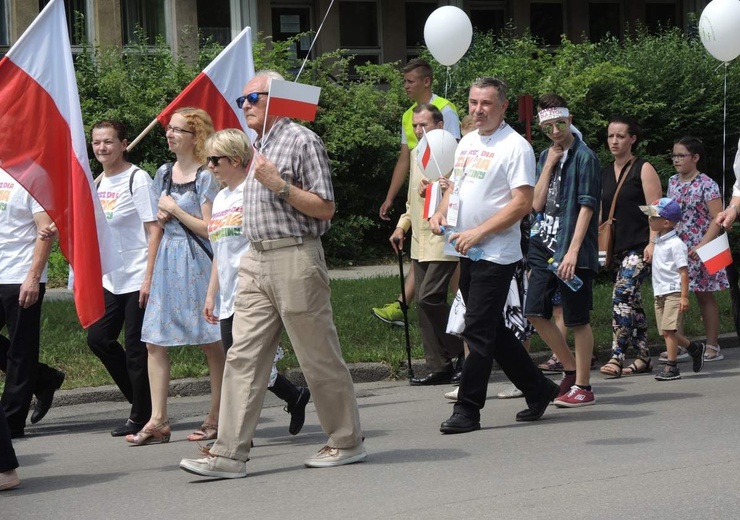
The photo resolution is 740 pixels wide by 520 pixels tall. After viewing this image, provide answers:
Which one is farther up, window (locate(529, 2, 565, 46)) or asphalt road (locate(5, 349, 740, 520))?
window (locate(529, 2, 565, 46))

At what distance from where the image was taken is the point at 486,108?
713 cm

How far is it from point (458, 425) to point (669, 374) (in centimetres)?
258

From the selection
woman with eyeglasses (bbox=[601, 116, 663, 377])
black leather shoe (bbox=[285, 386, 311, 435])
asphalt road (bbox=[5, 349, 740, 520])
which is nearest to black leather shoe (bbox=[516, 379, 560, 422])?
asphalt road (bbox=[5, 349, 740, 520])

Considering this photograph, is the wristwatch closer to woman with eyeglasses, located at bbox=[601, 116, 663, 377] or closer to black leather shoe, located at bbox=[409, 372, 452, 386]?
black leather shoe, located at bbox=[409, 372, 452, 386]

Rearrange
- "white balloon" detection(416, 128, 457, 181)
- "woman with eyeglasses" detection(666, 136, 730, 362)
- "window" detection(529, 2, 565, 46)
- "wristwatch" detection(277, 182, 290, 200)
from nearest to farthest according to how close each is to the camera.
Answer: "wristwatch" detection(277, 182, 290, 200) < "white balloon" detection(416, 128, 457, 181) < "woman with eyeglasses" detection(666, 136, 730, 362) < "window" detection(529, 2, 565, 46)

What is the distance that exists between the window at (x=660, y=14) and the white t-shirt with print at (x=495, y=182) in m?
20.0

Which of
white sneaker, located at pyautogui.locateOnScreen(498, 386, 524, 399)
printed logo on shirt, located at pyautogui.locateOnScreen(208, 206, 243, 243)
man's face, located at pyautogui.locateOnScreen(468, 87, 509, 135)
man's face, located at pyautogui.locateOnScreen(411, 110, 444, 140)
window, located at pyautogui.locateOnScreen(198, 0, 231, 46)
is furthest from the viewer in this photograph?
window, located at pyautogui.locateOnScreen(198, 0, 231, 46)

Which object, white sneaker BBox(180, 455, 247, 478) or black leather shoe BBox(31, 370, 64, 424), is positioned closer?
white sneaker BBox(180, 455, 247, 478)

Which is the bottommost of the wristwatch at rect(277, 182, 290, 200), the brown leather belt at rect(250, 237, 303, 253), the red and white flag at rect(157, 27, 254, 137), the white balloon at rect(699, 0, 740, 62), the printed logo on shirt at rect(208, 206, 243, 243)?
the brown leather belt at rect(250, 237, 303, 253)

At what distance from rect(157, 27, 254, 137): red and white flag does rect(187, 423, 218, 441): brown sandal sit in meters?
2.27

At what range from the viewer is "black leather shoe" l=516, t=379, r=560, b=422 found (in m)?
7.43

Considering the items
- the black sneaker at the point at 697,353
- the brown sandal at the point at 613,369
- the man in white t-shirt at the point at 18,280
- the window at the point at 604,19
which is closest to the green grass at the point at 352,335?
the brown sandal at the point at 613,369

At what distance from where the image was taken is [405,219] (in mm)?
9680

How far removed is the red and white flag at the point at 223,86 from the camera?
873 cm
